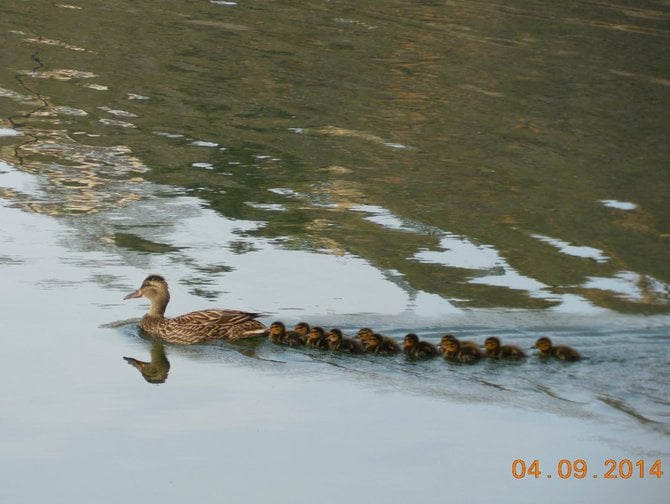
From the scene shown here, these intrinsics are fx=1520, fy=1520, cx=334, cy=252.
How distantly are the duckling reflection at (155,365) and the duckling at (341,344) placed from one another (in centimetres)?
91

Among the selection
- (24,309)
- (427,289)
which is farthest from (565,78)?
(24,309)

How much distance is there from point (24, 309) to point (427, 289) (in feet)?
8.19

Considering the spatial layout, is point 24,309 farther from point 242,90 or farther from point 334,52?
point 334,52

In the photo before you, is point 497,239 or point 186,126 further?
point 186,126

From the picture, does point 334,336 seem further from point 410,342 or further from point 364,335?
point 410,342

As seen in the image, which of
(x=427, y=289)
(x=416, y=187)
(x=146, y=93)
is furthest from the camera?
(x=146, y=93)

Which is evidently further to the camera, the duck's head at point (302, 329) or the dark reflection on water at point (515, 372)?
the duck's head at point (302, 329)

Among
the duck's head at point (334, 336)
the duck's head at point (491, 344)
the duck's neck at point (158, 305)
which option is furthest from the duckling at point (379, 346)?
the duck's neck at point (158, 305)

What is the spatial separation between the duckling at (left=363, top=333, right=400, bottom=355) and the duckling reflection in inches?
43.8

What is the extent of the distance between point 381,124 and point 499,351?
234 inches

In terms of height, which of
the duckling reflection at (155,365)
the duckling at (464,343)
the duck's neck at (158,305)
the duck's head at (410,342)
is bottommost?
the duckling reflection at (155,365)

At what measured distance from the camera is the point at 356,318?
8.98 meters

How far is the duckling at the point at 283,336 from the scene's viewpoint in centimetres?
852

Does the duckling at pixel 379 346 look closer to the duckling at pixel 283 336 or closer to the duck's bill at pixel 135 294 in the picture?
the duckling at pixel 283 336
